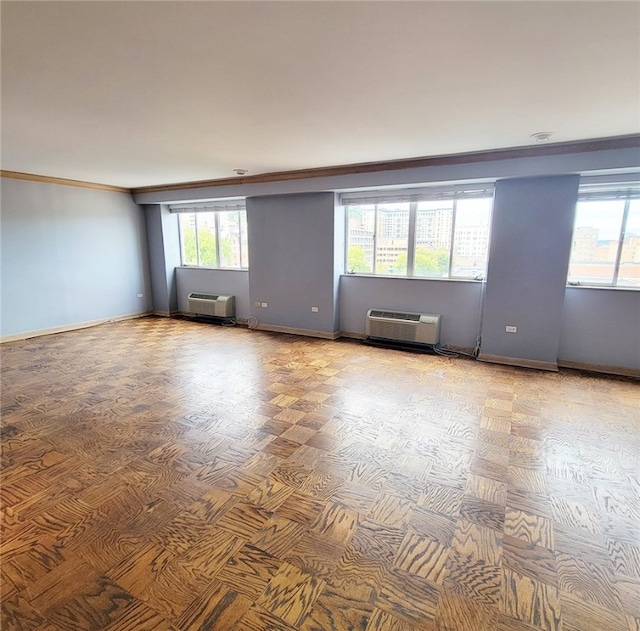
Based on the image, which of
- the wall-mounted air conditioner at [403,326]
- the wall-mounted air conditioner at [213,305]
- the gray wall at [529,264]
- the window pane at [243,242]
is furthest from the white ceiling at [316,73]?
the wall-mounted air conditioner at [213,305]

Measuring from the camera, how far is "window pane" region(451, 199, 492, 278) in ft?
14.9

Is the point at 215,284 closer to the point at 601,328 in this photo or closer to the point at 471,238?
the point at 471,238

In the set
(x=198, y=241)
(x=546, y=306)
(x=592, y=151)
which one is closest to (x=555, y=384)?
(x=546, y=306)

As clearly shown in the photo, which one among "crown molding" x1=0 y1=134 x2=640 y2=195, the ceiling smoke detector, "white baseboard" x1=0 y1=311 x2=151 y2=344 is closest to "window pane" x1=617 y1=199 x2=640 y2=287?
"crown molding" x1=0 y1=134 x2=640 y2=195

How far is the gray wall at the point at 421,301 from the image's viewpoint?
15.5 feet

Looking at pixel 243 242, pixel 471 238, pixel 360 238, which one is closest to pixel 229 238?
pixel 243 242

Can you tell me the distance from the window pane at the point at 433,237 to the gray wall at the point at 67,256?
5.39 meters

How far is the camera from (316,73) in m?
2.05

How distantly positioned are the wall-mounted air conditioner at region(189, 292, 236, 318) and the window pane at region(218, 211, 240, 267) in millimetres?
681

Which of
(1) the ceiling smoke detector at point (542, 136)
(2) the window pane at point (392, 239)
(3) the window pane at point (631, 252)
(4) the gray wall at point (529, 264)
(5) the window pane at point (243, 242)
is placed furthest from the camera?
(5) the window pane at point (243, 242)

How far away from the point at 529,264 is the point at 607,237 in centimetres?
84

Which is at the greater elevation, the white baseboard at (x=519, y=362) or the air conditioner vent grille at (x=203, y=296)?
the air conditioner vent grille at (x=203, y=296)

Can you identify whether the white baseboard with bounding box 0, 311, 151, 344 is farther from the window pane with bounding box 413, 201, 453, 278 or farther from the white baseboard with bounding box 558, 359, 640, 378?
the white baseboard with bounding box 558, 359, 640, 378

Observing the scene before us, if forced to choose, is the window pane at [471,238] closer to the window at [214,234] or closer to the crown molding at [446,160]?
the crown molding at [446,160]
